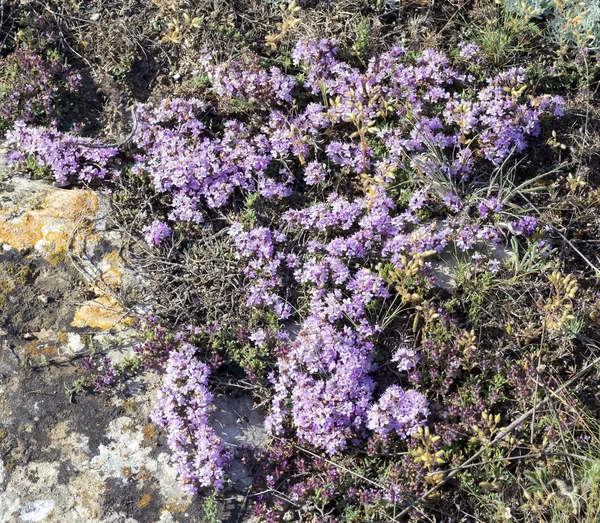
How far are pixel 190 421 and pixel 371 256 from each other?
2.02 m

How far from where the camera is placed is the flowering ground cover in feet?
15.1

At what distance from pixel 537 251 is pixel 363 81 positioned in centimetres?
228

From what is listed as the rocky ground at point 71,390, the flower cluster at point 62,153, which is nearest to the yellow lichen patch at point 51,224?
the rocky ground at point 71,390

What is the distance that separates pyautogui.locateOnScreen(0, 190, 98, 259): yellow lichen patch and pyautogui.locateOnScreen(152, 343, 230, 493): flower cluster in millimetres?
1442

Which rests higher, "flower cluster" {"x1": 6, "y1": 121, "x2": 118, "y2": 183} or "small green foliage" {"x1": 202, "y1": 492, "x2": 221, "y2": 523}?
"flower cluster" {"x1": 6, "y1": 121, "x2": 118, "y2": 183}

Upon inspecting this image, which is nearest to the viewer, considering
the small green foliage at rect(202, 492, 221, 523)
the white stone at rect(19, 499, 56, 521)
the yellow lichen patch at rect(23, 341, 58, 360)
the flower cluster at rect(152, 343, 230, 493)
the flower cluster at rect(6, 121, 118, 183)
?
the white stone at rect(19, 499, 56, 521)

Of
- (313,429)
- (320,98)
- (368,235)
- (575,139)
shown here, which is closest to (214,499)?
(313,429)

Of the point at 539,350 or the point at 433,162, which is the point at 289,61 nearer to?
the point at 433,162

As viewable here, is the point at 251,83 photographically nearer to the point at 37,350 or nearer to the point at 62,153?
the point at 62,153

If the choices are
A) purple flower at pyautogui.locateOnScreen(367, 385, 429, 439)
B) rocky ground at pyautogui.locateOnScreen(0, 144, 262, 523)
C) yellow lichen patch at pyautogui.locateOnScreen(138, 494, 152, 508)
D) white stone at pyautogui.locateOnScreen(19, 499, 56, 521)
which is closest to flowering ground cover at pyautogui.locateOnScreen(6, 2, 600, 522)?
purple flower at pyautogui.locateOnScreen(367, 385, 429, 439)

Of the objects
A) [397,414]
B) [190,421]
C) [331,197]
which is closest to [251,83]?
[331,197]

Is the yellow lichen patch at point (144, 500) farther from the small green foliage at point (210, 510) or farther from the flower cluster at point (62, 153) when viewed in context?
the flower cluster at point (62, 153)

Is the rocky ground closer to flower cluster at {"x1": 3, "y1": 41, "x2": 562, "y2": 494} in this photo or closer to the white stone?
the white stone

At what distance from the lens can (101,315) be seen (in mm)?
5195
